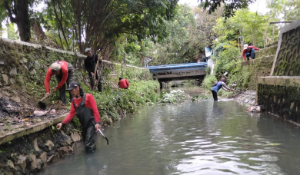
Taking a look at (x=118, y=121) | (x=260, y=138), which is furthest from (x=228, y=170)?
(x=118, y=121)

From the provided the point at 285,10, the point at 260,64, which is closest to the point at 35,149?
the point at 260,64

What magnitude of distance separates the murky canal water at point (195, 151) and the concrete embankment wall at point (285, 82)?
0.60 metres

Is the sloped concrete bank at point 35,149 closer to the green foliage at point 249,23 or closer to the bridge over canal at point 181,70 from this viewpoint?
the green foliage at point 249,23

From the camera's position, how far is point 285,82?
767cm

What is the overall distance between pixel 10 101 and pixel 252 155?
5533 mm

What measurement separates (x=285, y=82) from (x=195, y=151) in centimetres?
456

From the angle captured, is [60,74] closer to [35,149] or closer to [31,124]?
[31,124]

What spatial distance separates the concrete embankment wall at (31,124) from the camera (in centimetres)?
385

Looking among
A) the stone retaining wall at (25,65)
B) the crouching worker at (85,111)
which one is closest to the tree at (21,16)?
the stone retaining wall at (25,65)

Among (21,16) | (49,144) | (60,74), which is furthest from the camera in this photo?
(21,16)

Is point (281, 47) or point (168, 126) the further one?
point (281, 47)

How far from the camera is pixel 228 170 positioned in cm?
391

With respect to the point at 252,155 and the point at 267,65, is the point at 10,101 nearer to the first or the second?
the point at 252,155

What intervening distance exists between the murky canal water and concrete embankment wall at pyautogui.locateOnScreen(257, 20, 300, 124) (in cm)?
60
